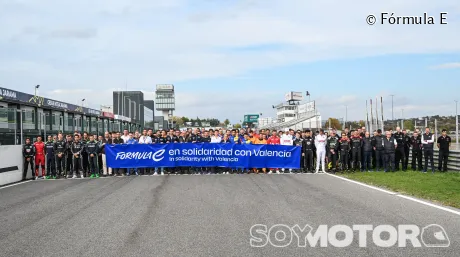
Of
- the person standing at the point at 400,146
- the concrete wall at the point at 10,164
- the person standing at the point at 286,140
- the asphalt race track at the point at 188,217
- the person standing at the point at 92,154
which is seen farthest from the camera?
the person standing at the point at 286,140

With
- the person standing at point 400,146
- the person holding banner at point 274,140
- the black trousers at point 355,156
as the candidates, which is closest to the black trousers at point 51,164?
the person holding banner at point 274,140

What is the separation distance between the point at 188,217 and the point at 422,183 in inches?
351

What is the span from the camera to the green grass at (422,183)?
11.6 meters

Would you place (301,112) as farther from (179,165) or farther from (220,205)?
(220,205)

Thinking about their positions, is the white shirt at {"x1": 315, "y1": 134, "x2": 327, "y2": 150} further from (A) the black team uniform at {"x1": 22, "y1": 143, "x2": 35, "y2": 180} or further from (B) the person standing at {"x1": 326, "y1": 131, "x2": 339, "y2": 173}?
(A) the black team uniform at {"x1": 22, "y1": 143, "x2": 35, "y2": 180}

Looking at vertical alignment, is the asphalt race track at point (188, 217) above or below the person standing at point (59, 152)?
below

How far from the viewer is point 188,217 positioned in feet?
29.8

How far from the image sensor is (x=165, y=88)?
13650cm

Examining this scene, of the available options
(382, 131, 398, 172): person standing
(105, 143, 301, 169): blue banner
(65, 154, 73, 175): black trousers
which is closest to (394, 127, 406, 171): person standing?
(382, 131, 398, 172): person standing

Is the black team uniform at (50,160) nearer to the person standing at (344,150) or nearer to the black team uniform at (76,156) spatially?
the black team uniform at (76,156)

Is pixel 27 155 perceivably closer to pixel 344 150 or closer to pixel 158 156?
pixel 158 156

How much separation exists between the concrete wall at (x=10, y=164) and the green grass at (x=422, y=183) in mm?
13091

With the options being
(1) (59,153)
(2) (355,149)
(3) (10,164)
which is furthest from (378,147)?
(3) (10,164)

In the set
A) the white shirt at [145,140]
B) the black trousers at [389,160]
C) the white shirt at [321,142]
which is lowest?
the black trousers at [389,160]
